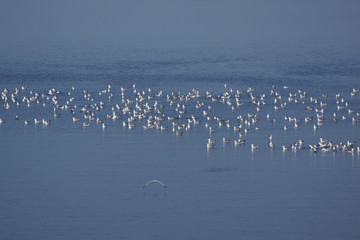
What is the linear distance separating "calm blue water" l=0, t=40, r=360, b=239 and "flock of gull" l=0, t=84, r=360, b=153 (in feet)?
0.73

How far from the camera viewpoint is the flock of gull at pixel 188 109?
160 ft

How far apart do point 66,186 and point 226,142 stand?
39.8ft

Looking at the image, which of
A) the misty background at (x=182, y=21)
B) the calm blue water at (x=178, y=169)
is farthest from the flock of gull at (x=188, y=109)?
the misty background at (x=182, y=21)

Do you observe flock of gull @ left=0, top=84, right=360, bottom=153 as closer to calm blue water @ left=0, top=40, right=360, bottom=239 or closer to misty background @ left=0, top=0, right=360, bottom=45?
calm blue water @ left=0, top=40, right=360, bottom=239

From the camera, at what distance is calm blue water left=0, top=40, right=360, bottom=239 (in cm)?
3094

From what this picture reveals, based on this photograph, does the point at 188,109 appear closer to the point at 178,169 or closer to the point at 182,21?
the point at 178,169

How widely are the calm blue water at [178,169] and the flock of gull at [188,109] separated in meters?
0.22

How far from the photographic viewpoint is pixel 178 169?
3888 cm

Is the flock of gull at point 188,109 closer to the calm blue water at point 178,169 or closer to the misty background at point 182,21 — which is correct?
the calm blue water at point 178,169

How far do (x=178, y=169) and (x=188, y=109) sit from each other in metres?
16.4

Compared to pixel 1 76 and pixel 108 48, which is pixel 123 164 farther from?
pixel 108 48

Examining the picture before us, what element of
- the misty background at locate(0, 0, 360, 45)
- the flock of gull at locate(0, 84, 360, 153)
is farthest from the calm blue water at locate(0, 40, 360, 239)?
the misty background at locate(0, 0, 360, 45)

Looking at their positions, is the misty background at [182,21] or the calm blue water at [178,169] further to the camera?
the misty background at [182,21]

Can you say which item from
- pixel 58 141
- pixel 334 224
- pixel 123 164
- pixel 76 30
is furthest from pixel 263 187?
pixel 76 30
